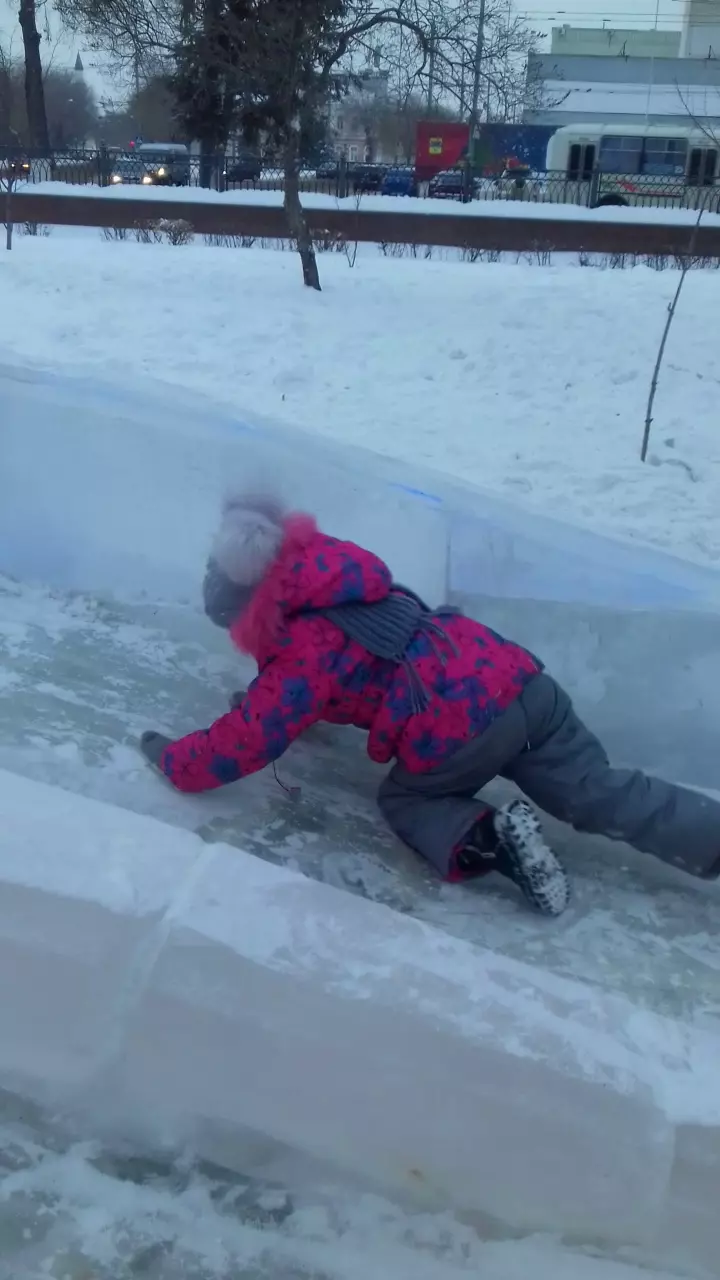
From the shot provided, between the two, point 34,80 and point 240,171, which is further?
point 34,80

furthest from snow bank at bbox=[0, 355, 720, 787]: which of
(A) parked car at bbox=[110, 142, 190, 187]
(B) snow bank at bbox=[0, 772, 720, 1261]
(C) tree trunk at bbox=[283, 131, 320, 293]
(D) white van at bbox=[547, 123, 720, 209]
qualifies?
(D) white van at bbox=[547, 123, 720, 209]

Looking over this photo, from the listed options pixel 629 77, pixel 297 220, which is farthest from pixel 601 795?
pixel 629 77

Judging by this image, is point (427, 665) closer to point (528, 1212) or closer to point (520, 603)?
point (520, 603)

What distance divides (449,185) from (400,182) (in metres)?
1.60

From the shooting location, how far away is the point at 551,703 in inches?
92.4

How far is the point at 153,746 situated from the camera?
238cm

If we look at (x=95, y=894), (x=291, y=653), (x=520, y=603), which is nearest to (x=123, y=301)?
(x=520, y=603)

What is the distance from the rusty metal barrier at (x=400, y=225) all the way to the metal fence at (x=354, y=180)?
1.95 m

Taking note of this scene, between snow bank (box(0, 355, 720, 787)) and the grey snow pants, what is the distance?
543 mm

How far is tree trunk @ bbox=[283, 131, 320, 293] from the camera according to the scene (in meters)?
8.56

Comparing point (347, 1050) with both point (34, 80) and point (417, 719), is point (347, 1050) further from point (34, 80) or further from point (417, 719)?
point (34, 80)

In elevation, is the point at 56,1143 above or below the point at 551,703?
below

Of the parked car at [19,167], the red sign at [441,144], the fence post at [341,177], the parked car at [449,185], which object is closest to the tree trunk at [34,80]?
the parked car at [19,167]

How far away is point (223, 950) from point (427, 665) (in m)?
0.79
